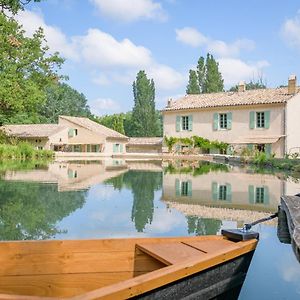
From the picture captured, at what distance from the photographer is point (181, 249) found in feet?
10.1

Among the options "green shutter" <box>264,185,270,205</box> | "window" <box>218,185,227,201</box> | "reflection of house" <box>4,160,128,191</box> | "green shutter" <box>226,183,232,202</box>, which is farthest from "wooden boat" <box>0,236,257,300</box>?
"reflection of house" <box>4,160,128,191</box>

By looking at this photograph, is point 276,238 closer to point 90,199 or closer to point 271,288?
point 271,288

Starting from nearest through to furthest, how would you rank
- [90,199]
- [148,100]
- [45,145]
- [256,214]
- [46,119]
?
[256,214], [90,199], [45,145], [148,100], [46,119]

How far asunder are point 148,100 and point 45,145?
1362 centimetres

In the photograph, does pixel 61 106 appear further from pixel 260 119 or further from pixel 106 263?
pixel 106 263

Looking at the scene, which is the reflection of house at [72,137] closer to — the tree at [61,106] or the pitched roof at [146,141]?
the pitched roof at [146,141]

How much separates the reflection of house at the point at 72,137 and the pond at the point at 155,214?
32640 mm

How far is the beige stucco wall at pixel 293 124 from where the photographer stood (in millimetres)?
29969

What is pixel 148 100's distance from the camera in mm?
49906

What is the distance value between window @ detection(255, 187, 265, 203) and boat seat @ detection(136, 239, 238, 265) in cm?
591

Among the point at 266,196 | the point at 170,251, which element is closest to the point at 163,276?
the point at 170,251

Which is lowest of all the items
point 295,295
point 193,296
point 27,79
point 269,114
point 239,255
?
point 295,295

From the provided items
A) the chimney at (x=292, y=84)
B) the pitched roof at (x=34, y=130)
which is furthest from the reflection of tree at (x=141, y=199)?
the pitched roof at (x=34, y=130)

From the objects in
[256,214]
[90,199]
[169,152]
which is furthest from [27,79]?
[256,214]
